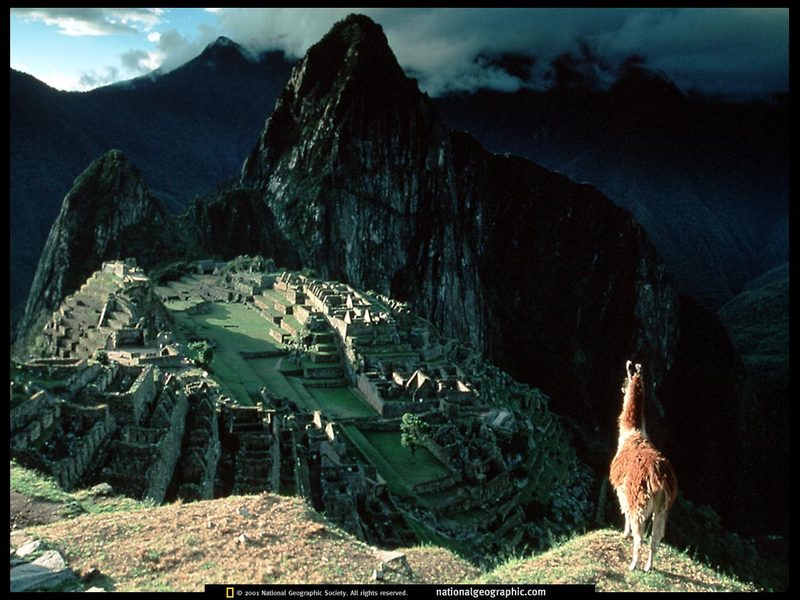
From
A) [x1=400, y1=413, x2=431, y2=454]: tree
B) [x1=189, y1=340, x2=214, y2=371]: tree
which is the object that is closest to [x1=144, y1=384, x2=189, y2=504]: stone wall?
[x1=189, y1=340, x2=214, y2=371]: tree

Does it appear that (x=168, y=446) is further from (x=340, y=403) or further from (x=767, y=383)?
(x=767, y=383)

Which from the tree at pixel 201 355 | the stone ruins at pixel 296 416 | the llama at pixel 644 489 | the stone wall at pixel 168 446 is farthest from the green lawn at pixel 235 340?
the llama at pixel 644 489

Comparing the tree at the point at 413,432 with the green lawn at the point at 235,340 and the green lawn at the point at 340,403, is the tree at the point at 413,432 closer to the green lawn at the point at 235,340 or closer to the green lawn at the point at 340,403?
the green lawn at the point at 340,403

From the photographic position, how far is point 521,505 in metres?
38.6

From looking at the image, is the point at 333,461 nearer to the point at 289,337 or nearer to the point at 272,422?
the point at 272,422

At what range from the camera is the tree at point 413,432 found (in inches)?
1544

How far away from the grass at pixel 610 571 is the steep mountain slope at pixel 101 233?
4154 inches

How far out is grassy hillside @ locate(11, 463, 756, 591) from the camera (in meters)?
10.9

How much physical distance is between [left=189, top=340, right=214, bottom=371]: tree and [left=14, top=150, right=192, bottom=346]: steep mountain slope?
2638 inches

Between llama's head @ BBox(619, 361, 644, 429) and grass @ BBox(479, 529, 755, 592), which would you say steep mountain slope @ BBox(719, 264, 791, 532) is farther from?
grass @ BBox(479, 529, 755, 592)

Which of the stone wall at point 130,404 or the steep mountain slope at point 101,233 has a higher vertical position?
the steep mountain slope at point 101,233

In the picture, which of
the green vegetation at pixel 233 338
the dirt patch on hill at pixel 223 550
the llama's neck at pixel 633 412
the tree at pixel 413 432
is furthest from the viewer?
the green vegetation at pixel 233 338

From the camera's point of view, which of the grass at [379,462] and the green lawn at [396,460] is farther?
the green lawn at [396,460]
